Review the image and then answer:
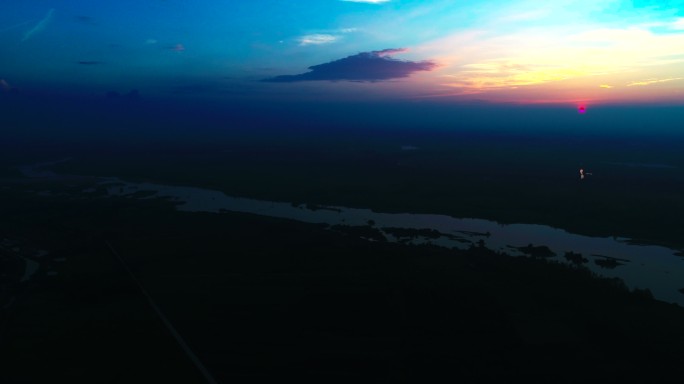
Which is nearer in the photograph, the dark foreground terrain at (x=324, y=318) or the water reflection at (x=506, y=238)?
the dark foreground terrain at (x=324, y=318)

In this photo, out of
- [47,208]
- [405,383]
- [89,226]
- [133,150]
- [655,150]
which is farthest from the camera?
[133,150]

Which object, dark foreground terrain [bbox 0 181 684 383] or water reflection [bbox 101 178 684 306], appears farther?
water reflection [bbox 101 178 684 306]

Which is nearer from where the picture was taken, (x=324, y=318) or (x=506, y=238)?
(x=324, y=318)

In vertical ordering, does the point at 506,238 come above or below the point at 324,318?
below

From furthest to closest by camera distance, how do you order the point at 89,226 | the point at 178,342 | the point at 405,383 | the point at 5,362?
the point at 89,226, the point at 178,342, the point at 5,362, the point at 405,383

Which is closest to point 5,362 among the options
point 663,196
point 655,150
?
point 663,196

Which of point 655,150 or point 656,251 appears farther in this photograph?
point 655,150

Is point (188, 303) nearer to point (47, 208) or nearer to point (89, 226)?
point (89, 226)
